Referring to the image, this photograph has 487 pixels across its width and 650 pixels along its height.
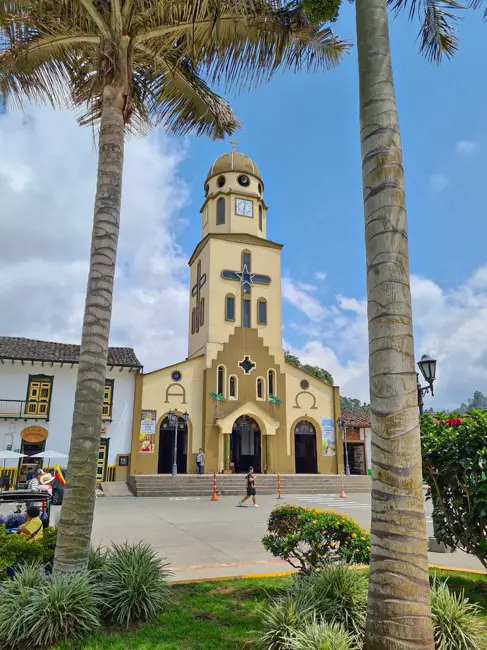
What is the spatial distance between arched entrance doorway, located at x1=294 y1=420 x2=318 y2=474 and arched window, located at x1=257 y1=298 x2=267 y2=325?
23.6ft

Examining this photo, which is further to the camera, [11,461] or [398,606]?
[11,461]

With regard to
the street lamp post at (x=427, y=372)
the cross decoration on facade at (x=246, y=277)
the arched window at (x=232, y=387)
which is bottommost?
the street lamp post at (x=427, y=372)

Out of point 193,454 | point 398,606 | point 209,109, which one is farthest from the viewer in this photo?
point 193,454

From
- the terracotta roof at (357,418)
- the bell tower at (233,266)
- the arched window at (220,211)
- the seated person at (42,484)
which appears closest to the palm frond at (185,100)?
the seated person at (42,484)

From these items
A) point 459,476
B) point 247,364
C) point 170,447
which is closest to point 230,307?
point 247,364

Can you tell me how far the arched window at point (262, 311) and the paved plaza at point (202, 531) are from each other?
13528 mm

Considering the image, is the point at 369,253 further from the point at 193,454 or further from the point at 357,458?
the point at 357,458

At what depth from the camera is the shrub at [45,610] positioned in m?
4.56

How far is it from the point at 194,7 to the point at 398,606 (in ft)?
27.3

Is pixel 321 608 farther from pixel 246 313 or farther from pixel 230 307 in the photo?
pixel 246 313

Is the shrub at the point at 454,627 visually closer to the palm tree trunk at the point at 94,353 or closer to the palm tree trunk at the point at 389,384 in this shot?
the palm tree trunk at the point at 389,384

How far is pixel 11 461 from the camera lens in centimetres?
2520

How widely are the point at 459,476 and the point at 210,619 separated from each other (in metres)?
3.58

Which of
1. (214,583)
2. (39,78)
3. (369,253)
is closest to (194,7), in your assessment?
A: (39,78)
